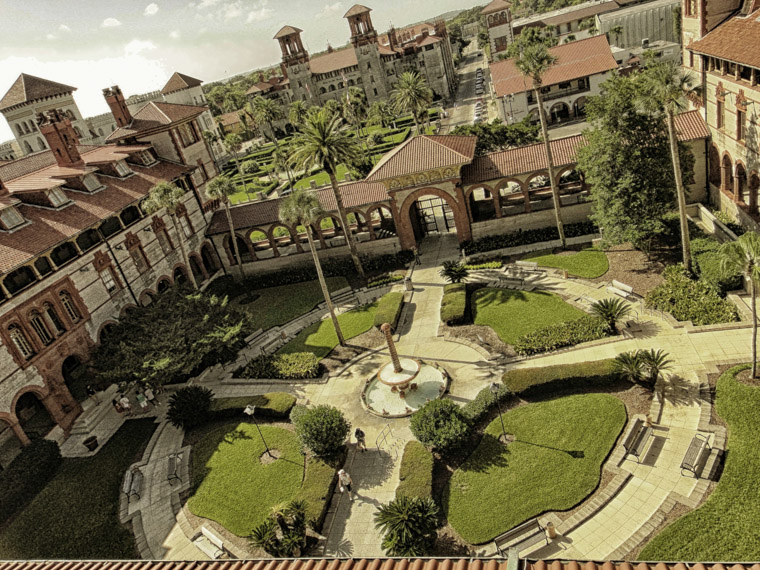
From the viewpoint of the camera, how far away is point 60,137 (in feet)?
137

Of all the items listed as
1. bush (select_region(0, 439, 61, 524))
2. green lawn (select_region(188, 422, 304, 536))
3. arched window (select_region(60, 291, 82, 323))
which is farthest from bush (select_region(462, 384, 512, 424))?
arched window (select_region(60, 291, 82, 323))

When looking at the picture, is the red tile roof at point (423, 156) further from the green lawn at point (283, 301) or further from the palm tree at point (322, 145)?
the green lawn at point (283, 301)

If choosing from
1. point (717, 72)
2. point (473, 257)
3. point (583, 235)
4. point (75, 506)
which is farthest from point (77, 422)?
point (717, 72)

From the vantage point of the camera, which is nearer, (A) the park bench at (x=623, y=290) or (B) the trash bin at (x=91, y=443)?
(B) the trash bin at (x=91, y=443)

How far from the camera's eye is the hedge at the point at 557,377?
81.4ft

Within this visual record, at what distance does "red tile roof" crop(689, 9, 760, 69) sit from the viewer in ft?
96.5

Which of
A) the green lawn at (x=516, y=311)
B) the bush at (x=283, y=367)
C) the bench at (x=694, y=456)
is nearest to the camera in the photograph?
the bench at (x=694, y=456)

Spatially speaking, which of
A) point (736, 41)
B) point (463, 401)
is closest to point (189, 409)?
point (463, 401)

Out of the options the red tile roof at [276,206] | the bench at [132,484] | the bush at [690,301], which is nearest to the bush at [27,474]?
the bench at [132,484]

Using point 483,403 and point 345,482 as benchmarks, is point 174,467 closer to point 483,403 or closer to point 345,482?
point 345,482

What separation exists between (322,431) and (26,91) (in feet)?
245

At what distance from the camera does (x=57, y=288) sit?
113 feet

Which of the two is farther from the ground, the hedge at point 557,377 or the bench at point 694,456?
the hedge at point 557,377

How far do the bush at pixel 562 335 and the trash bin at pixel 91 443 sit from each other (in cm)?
2624
